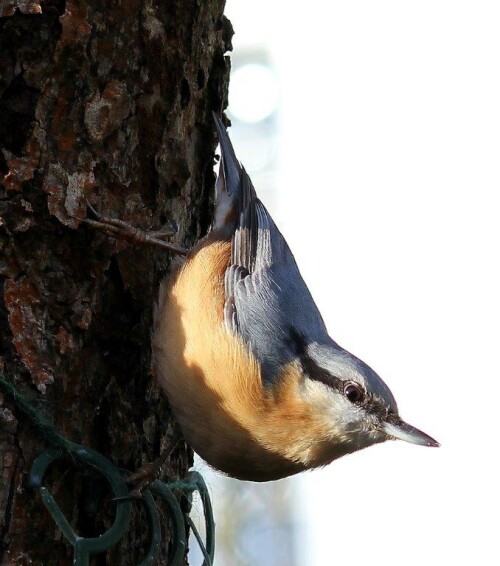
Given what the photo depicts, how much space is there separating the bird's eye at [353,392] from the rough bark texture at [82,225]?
1.52 feet

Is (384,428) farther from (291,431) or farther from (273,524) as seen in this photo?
(273,524)

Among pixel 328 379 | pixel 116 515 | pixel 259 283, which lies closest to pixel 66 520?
pixel 116 515

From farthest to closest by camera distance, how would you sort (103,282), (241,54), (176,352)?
(241,54) → (176,352) → (103,282)

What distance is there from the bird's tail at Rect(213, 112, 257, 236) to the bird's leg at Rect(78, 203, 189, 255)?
36 cm

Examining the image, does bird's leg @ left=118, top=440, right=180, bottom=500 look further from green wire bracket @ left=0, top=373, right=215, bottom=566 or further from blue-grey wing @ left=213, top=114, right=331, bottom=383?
blue-grey wing @ left=213, top=114, right=331, bottom=383

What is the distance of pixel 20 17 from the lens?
2105mm

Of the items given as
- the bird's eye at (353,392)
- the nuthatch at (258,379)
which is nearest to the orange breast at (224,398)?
the nuthatch at (258,379)

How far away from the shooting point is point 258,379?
8.23ft

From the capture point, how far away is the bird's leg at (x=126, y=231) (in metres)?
2.21

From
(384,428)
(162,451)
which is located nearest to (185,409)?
(162,451)

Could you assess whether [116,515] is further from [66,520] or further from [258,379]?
[258,379]

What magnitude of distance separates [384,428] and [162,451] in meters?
0.57

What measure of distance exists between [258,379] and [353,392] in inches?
9.9

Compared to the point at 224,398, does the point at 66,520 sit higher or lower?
lower
